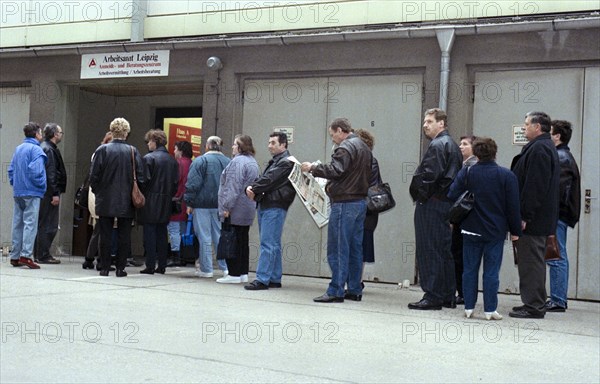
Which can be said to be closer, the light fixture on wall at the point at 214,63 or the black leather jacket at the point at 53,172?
the black leather jacket at the point at 53,172

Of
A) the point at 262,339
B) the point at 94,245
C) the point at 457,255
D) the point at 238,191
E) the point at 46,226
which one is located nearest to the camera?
the point at 262,339

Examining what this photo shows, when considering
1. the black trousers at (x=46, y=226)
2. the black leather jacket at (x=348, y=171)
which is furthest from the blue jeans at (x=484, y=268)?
the black trousers at (x=46, y=226)

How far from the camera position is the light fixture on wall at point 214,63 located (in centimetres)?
1252

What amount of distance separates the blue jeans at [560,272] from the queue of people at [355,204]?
0.04 ft

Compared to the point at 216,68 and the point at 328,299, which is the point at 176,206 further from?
the point at 328,299

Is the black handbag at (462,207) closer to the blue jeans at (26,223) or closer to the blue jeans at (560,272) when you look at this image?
the blue jeans at (560,272)

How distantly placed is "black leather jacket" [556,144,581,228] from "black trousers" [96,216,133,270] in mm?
5195

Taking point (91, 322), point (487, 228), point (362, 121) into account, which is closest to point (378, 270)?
point (362, 121)

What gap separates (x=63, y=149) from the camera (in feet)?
48.0

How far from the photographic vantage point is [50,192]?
39.9 ft

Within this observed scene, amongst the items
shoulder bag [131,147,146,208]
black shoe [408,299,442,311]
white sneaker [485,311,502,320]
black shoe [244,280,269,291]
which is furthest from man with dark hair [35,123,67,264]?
white sneaker [485,311,502,320]

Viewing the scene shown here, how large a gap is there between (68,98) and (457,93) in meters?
6.98

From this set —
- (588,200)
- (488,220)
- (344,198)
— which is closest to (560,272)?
(488,220)

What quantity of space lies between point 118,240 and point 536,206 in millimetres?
5237
